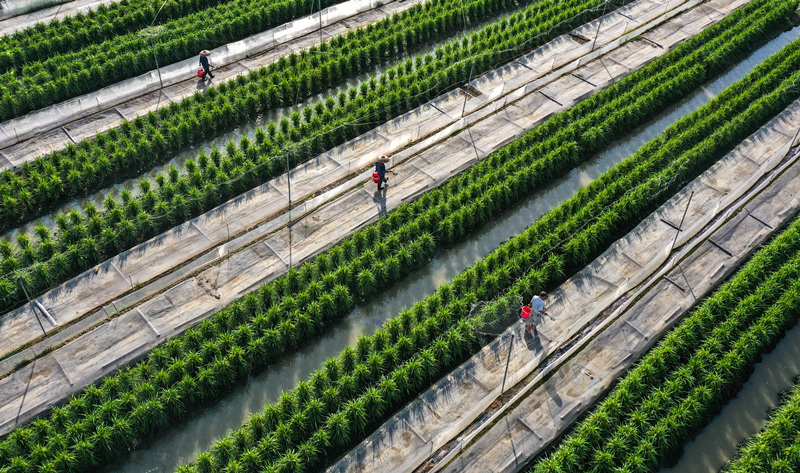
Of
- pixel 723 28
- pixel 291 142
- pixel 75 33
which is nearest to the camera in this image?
pixel 291 142

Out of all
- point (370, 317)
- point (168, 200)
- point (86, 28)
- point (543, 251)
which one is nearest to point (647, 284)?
point (543, 251)

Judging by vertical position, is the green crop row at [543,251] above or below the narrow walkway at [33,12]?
below

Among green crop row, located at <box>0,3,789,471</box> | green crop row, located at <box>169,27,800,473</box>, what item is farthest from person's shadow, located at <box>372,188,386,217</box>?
green crop row, located at <box>169,27,800,473</box>

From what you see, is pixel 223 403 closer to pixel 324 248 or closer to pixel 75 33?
pixel 324 248

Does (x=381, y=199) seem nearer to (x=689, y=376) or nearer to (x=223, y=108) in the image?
(x=223, y=108)

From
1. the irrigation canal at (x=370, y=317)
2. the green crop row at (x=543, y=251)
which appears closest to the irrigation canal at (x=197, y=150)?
the irrigation canal at (x=370, y=317)

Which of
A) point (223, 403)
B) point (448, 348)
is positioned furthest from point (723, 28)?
point (223, 403)

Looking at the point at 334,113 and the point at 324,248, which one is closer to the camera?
the point at 324,248

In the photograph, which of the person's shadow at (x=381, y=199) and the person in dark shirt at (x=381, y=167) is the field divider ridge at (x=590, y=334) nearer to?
the person's shadow at (x=381, y=199)

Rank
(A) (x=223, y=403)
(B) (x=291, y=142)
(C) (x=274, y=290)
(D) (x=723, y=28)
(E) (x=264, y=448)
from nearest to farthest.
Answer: (E) (x=264, y=448)
(A) (x=223, y=403)
(C) (x=274, y=290)
(B) (x=291, y=142)
(D) (x=723, y=28)
